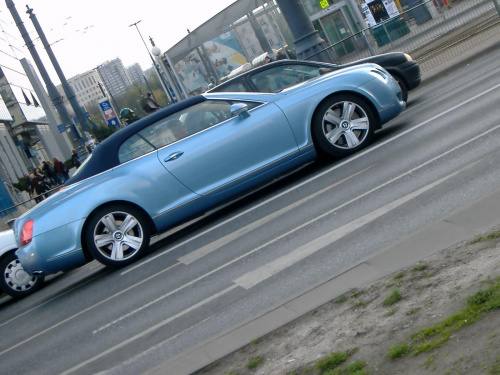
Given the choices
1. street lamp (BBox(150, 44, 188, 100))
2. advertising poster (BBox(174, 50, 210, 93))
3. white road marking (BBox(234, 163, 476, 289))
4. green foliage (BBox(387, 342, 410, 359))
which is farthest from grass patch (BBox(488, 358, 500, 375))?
street lamp (BBox(150, 44, 188, 100))

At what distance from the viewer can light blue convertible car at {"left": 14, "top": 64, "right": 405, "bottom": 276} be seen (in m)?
9.07

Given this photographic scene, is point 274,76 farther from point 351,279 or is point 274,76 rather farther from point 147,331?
point 351,279

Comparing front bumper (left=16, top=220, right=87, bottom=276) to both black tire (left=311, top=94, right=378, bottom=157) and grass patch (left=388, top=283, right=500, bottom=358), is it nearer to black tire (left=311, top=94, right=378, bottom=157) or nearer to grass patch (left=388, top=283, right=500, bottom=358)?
black tire (left=311, top=94, right=378, bottom=157)

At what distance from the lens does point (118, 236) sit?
9.16 meters

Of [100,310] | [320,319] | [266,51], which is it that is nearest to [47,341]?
[100,310]

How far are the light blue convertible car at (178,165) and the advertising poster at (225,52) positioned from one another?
20.2 m

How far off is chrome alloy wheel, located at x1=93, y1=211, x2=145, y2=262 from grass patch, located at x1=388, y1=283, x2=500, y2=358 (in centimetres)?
578

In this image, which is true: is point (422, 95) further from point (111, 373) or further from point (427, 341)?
point (427, 341)

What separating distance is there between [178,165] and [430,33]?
1417 cm

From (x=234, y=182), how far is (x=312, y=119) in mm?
1362

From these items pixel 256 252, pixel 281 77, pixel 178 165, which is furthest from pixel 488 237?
pixel 281 77

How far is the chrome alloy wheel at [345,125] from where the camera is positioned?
391 inches

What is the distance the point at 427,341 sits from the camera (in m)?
3.69

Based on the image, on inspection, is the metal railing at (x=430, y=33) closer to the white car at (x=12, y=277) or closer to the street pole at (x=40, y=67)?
the street pole at (x=40, y=67)
